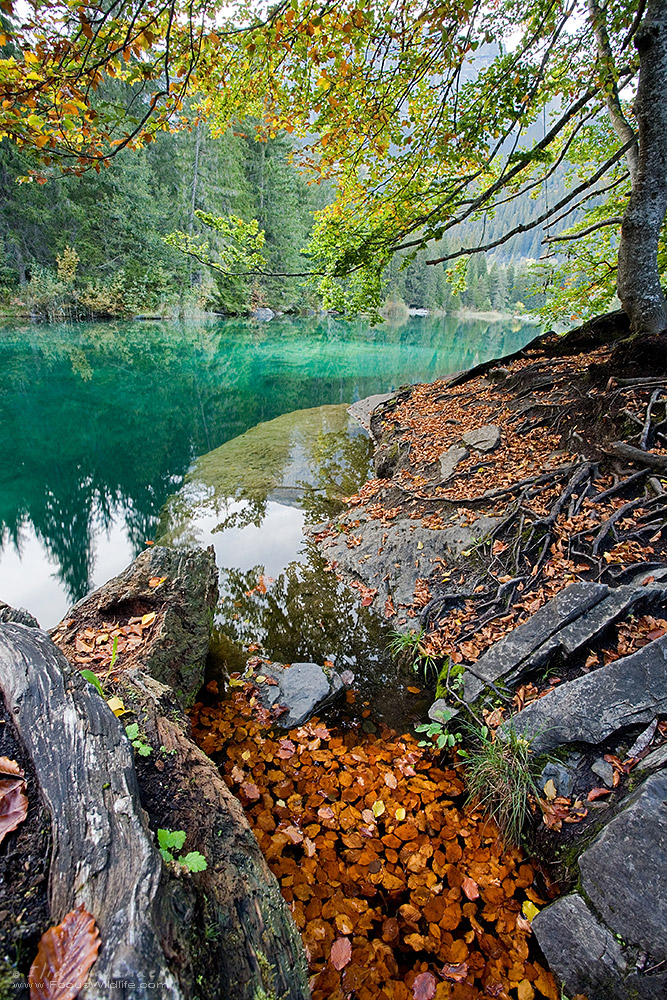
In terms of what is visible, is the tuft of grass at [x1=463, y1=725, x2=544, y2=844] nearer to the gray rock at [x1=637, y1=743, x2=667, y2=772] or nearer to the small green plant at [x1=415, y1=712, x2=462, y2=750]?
the small green plant at [x1=415, y1=712, x2=462, y2=750]

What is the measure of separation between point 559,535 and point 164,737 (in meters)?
4.15

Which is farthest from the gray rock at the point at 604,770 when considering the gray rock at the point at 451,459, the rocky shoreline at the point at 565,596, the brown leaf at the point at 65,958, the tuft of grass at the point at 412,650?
the gray rock at the point at 451,459

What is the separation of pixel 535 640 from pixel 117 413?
48.9ft

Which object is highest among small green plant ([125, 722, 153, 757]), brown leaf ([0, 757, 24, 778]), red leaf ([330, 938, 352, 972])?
brown leaf ([0, 757, 24, 778])

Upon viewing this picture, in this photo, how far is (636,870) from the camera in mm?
2039

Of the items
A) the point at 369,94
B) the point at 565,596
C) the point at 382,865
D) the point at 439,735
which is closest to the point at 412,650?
the point at 439,735

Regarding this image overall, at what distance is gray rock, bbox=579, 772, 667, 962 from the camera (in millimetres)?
1928

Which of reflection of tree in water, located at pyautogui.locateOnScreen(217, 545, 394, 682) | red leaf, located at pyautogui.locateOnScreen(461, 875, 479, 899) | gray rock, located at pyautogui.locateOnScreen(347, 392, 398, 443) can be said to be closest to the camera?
red leaf, located at pyautogui.locateOnScreen(461, 875, 479, 899)

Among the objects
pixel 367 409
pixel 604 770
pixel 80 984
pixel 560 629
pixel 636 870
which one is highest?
pixel 80 984

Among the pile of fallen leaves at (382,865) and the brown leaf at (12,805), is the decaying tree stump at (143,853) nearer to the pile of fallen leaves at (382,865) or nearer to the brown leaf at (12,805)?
the brown leaf at (12,805)

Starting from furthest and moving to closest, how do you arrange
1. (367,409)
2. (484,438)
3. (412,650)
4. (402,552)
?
(367,409), (484,438), (402,552), (412,650)

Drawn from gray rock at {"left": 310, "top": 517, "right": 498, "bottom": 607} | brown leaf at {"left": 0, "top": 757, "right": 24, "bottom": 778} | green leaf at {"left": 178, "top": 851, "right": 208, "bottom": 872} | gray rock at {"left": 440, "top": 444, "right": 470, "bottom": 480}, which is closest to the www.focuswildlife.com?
green leaf at {"left": 178, "top": 851, "right": 208, "bottom": 872}

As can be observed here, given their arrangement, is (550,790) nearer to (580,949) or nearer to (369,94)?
(580,949)

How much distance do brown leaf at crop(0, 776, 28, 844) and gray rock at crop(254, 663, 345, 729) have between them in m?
2.27
